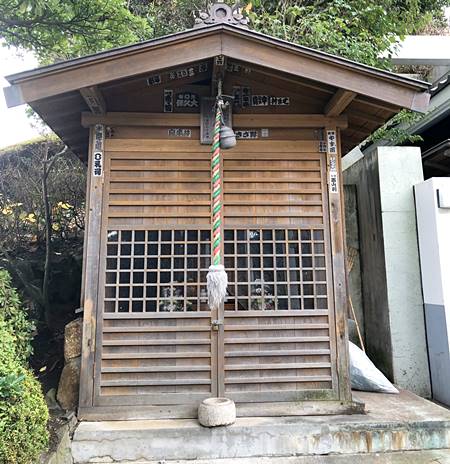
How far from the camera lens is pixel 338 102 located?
13.6ft

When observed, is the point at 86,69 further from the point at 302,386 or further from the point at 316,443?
the point at 316,443

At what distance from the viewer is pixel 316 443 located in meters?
3.62

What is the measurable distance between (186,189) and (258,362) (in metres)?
2.10

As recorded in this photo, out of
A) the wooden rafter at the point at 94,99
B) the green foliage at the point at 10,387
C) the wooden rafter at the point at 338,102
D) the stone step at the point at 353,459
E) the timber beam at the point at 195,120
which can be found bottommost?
the stone step at the point at 353,459

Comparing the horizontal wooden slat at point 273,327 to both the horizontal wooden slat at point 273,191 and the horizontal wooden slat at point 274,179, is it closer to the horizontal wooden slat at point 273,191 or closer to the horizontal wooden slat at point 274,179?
the horizontal wooden slat at point 273,191

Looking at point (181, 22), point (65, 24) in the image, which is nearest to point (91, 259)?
point (65, 24)

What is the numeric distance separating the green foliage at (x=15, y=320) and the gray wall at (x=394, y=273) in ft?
15.5

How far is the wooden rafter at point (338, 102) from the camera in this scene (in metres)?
4.00

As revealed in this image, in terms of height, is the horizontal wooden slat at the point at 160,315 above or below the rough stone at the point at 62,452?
above

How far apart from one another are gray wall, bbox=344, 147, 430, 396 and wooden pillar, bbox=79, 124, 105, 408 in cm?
407

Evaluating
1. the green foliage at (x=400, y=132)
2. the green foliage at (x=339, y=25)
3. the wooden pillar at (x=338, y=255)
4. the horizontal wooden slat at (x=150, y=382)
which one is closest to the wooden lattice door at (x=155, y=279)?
the horizontal wooden slat at (x=150, y=382)

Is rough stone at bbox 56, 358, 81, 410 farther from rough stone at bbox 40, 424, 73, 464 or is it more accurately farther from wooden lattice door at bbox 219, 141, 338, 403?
wooden lattice door at bbox 219, 141, 338, 403

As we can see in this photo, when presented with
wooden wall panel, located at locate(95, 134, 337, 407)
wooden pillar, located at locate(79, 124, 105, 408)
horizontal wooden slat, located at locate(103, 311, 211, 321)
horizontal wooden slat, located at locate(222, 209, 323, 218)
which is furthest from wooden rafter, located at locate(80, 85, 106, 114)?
horizontal wooden slat, located at locate(103, 311, 211, 321)

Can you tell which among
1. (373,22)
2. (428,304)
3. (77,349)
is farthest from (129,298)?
(373,22)
